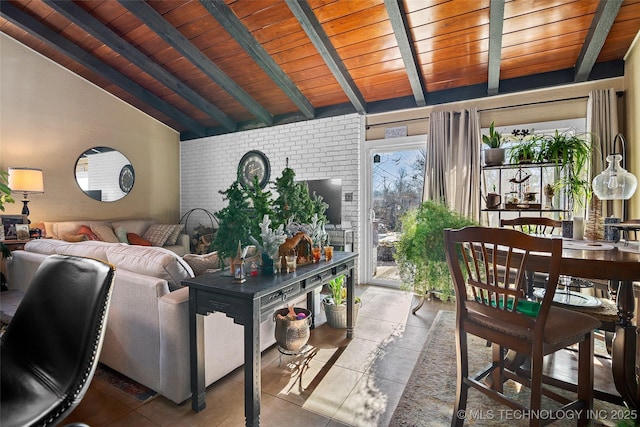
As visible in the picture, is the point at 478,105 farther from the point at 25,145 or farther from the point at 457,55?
the point at 25,145

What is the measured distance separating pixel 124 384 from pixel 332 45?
11.5 ft

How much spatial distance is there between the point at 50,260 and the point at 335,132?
12.1 feet

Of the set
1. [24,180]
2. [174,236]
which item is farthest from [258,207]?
[174,236]

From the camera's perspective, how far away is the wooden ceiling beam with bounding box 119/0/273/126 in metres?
3.05

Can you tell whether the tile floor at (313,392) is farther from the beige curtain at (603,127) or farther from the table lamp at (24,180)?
the table lamp at (24,180)

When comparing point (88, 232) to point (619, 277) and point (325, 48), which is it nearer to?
point (325, 48)

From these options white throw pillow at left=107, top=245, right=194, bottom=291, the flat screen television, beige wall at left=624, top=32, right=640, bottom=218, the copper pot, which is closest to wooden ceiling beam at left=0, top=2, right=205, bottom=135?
A: the flat screen television

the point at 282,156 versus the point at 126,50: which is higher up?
the point at 126,50

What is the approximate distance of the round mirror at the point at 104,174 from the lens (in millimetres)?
4719

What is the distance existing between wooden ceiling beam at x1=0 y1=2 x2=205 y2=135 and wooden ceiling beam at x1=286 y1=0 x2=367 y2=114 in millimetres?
3165

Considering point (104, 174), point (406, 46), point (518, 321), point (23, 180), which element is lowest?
point (518, 321)

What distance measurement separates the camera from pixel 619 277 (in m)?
1.33

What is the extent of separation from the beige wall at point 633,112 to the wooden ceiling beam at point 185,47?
4255 millimetres

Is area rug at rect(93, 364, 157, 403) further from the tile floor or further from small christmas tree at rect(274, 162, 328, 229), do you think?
small christmas tree at rect(274, 162, 328, 229)
